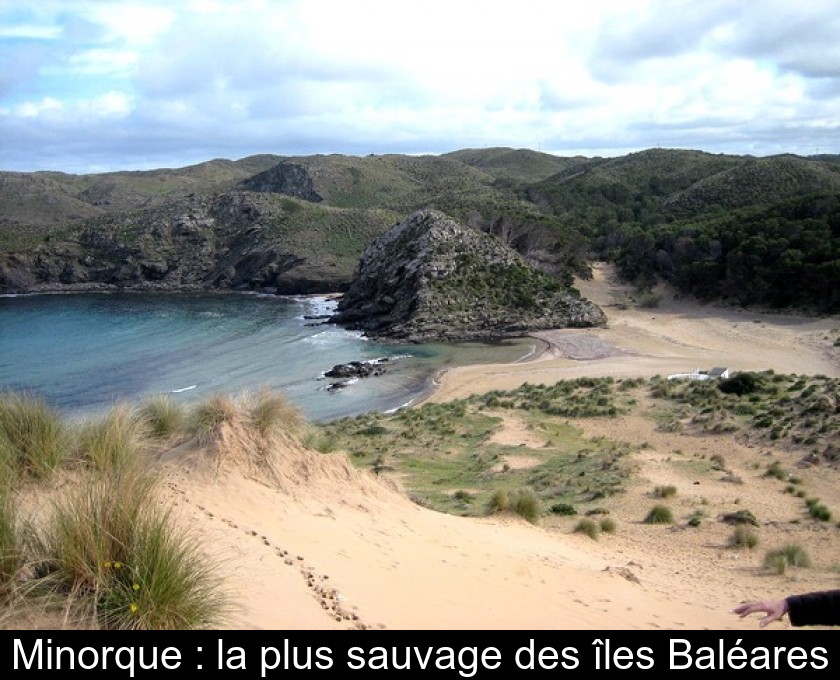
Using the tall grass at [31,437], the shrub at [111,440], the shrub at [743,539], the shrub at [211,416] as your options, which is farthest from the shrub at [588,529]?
the tall grass at [31,437]

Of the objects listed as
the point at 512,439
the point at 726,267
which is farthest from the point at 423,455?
the point at 726,267

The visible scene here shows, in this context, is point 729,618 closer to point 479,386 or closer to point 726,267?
point 479,386

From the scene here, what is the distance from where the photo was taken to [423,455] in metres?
20.8

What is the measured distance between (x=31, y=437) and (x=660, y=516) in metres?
11.2

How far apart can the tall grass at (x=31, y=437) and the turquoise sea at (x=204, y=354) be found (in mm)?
18297

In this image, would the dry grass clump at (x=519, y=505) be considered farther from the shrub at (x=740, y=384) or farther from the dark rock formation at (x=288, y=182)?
the dark rock formation at (x=288, y=182)

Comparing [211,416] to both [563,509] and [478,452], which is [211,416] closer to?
[563,509]

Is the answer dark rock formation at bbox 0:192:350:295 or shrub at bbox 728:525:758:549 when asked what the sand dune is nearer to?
shrub at bbox 728:525:758:549

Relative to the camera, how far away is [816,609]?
3.75 metres

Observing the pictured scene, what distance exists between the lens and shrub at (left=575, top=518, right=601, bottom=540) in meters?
12.7

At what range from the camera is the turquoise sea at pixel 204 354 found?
118 ft

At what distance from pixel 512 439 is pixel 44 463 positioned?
1639 cm

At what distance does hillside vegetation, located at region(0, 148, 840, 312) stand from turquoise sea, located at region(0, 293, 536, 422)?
13.8 meters

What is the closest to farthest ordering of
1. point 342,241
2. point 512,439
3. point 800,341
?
point 512,439
point 800,341
point 342,241
